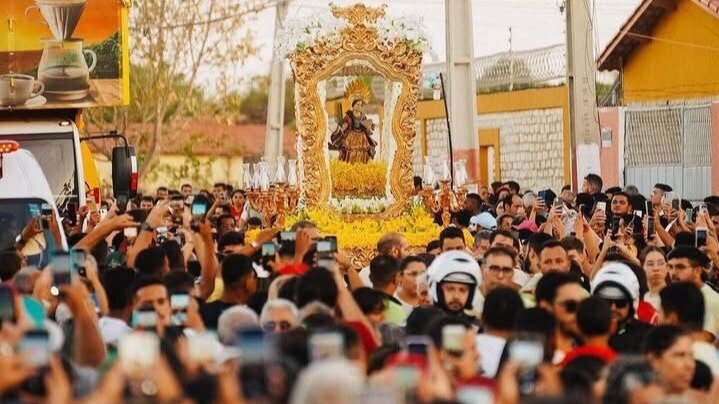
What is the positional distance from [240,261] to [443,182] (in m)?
11.4

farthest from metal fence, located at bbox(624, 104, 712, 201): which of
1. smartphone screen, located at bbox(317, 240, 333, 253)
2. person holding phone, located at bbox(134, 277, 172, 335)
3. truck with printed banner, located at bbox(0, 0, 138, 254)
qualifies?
person holding phone, located at bbox(134, 277, 172, 335)

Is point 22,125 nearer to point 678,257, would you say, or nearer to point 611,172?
point 678,257

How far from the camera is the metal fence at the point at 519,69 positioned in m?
44.3

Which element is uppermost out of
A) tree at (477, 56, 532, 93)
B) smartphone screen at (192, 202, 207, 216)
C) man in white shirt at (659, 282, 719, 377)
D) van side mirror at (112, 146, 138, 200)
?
tree at (477, 56, 532, 93)

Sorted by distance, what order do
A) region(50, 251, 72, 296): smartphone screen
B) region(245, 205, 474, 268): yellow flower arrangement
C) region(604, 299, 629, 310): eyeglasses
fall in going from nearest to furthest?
region(50, 251, 72, 296): smartphone screen
region(604, 299, 629, 310): eyeglasses
region(245, 205, 474, 268): yellow flower arrangement

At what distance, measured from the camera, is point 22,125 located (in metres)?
24.5

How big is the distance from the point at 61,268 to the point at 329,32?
13.9m

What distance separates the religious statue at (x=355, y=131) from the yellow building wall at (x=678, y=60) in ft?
30.8

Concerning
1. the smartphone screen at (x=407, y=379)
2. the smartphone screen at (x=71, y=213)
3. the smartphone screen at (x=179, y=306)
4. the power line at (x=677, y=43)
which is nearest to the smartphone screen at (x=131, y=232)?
the smartphone screen at (x=71, y=213)

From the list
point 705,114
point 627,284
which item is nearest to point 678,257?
point 627,284

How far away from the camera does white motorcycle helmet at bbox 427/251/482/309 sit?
1332cm

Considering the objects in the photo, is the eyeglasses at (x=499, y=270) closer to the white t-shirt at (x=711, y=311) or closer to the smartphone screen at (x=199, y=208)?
the white t-shirt at (x=711, y=311)

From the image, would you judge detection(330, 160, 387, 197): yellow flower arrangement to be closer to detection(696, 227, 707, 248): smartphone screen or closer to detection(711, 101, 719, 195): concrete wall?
detection(711, 101, 719, 195): concrete wall

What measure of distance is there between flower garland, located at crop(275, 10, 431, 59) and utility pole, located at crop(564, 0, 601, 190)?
10.4 ft
